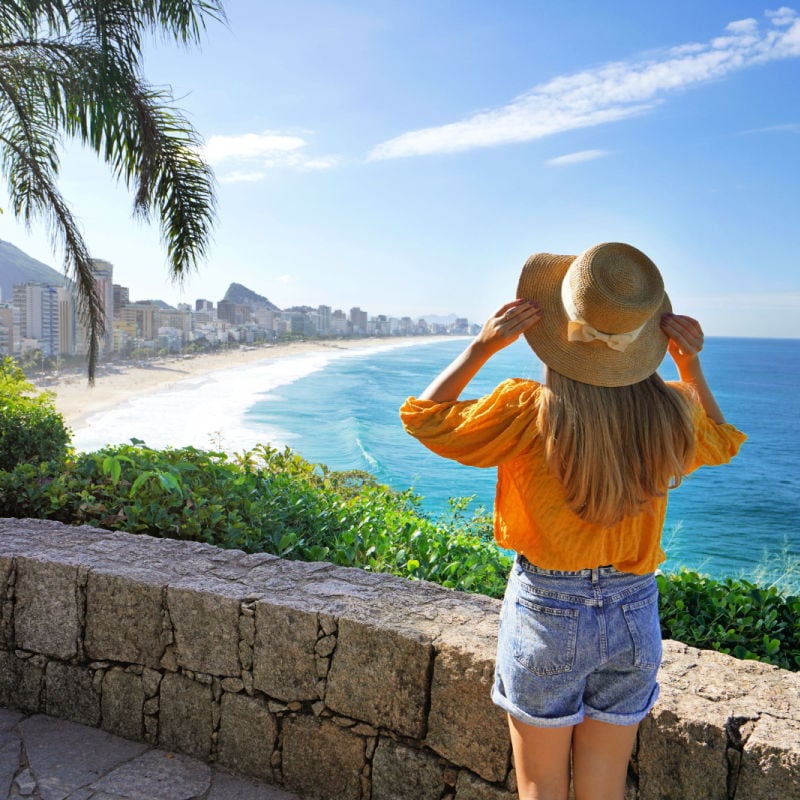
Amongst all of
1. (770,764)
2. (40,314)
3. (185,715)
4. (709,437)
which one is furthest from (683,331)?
(40,314)

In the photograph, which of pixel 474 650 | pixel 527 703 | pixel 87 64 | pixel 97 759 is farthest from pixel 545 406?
pixel 87 64

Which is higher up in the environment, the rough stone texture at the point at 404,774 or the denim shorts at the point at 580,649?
the denim shorts at the point at 580,649

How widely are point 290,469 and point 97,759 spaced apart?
3.71 m

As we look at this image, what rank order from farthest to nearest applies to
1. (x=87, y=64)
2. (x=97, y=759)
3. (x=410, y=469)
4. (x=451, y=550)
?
(x=410, y=469) < (x=87, y=64) < (x=451, y=550) < (x=97, y=759)

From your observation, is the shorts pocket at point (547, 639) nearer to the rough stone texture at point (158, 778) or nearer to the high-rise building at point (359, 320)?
the rough stone texture at point (158, 778)

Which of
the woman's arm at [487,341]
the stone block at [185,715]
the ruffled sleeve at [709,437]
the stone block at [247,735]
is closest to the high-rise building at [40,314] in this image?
the stone block at [185,715]

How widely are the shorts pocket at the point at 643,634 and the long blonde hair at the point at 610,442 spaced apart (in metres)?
0.22

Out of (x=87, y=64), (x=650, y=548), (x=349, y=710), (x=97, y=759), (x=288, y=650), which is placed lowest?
(x=97, y=759)

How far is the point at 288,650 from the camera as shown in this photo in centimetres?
237

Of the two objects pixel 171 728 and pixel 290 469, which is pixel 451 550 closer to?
pixel 171 728

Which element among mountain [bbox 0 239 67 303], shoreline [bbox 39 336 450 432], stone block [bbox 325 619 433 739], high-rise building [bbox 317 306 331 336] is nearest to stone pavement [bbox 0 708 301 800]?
stone block [bbox 325 619 433 739]

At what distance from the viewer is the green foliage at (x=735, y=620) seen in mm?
2680

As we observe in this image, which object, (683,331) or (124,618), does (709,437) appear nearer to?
(683,331)

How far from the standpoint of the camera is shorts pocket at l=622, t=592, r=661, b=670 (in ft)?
5.30
